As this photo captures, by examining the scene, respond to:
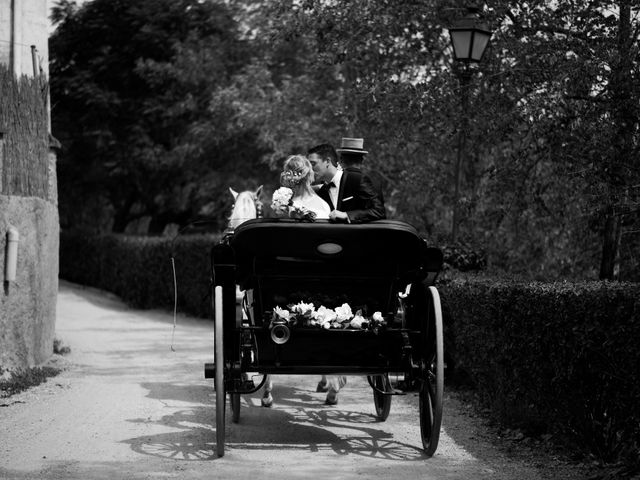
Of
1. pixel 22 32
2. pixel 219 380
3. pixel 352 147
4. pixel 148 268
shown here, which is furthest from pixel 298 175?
pixel 148 268

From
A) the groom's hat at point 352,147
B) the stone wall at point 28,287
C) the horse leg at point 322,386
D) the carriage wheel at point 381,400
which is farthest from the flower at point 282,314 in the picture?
the stone wall at point 28,287

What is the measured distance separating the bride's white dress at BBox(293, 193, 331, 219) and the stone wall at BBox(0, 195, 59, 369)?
181 inches

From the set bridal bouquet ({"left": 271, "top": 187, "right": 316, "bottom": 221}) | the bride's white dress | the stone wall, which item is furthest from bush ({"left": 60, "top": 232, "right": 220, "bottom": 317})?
bridal bouquet ({"left": 271, "top": 187, "right": 316, "bottom": 221})

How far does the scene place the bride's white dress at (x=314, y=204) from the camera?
843cm

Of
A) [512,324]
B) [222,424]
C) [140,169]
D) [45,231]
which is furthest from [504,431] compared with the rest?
[140,169]

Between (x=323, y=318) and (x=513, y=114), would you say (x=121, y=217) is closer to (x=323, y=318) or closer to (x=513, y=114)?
(x=513, y=114)

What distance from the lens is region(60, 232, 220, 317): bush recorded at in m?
24.6

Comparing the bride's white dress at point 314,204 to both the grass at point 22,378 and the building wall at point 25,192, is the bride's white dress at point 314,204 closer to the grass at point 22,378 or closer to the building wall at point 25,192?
the grass at point 22,378

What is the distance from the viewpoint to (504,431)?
8.95 metres

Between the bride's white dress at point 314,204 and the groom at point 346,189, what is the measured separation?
0.46ft

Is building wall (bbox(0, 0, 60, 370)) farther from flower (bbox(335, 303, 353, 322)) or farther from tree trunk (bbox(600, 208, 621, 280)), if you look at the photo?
tree trunk (bbox(600, 208, 621, 280))

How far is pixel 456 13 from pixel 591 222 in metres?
3.79

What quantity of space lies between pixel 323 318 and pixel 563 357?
184 centimetres

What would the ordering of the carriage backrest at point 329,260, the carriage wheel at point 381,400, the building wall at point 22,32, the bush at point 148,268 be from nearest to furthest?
the carriage backrest at point 329,260
the carriage wheel at point 381,400
the building wall at point 22,32
the bush at point 148,268
